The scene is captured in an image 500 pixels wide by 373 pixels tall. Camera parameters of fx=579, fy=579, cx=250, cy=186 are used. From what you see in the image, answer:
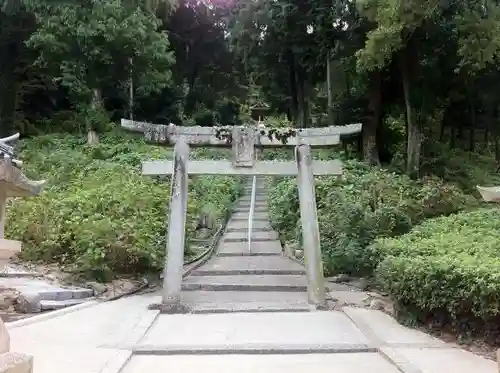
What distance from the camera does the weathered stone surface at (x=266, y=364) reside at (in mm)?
6113

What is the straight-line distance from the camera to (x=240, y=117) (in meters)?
37.0

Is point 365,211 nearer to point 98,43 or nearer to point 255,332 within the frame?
point 255,332

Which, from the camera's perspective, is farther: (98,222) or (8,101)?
(8,101)

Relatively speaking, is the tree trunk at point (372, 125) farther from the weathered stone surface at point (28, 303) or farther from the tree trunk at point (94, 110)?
the weathered stone surface at point (28, 303)

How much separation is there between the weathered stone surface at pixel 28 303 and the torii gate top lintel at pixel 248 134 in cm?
353

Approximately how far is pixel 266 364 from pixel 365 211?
23.6ft

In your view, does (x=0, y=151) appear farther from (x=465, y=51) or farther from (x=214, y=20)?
(x=214, y=20)

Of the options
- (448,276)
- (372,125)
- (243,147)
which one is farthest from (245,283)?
(372,125)

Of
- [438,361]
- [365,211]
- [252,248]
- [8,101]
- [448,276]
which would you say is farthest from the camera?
[8,101]

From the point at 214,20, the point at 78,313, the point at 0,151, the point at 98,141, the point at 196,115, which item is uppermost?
the point at 214,20

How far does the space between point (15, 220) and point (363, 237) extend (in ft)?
25.7

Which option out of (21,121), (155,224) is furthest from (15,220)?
(21,121)

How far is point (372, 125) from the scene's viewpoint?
23.4 metres

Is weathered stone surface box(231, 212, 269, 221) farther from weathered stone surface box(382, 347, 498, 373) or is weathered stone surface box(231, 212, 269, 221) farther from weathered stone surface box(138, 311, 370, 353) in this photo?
weathered stone surface box(382, 347, 498, 373)
